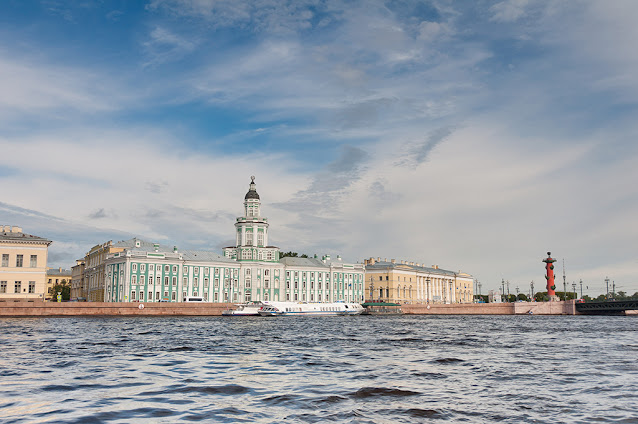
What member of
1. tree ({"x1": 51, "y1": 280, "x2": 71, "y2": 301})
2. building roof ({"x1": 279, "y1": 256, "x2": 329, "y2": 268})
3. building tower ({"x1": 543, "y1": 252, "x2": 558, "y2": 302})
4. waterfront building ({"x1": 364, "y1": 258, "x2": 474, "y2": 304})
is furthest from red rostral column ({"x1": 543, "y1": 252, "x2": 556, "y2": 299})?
tree ({"x1": 51, "y1": 280, "x2": 71, "y2": 301})

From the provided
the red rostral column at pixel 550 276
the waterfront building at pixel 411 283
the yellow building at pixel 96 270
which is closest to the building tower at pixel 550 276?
the red rostral column at pixel 550 276

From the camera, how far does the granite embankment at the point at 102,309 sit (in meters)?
63.4

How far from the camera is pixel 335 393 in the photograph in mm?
13195

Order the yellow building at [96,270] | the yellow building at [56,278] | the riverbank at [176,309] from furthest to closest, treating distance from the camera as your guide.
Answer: the yellow building at [56,278]
the yellow building at [96,270]
the riverbank at [176,309]

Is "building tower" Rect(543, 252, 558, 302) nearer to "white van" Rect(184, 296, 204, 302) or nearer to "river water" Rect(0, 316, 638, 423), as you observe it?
"white van" Rect(184, 296, 204, 302)

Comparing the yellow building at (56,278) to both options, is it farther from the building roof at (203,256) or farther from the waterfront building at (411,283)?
the waterfront building at (411,283)

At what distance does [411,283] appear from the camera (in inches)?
5487

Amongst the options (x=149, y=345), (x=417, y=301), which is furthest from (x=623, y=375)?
(x=417, y=301)

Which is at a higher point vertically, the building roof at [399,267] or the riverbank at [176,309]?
the building roof at [399,267]

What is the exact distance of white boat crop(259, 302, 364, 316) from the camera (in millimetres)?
87750

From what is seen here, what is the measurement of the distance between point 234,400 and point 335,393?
7.87 feet

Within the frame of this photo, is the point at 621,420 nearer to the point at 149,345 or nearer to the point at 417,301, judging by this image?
the point at 149,345

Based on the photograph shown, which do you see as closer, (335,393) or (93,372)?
(335,393)

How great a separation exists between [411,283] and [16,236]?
3573 inches
